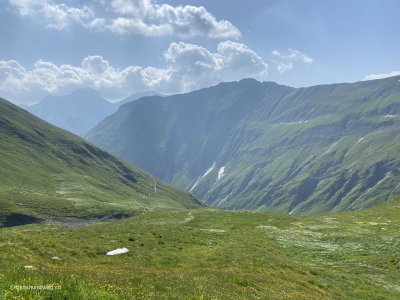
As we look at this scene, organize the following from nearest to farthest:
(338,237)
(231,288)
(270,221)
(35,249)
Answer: (231,288), (35,249), (338,237), (270,221)

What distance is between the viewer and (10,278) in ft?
52.4

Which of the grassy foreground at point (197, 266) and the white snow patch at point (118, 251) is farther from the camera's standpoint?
the white snow patch at point (118, 251)

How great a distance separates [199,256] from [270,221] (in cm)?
5020

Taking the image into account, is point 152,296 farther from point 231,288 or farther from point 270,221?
point 270,221

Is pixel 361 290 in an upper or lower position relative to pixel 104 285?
lower

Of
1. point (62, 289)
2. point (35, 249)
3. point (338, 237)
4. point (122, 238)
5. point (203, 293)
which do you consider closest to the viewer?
point (62, 289)

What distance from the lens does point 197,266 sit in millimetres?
32375

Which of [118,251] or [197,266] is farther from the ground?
[197,266]

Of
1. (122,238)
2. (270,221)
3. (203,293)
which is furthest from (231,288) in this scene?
(270,221)

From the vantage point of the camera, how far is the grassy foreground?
17828mm

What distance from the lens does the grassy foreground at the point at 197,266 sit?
17828mm

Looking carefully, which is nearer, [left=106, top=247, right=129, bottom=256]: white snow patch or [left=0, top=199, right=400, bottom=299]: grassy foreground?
[left=0, top=199, right=400, bottom=299]: grassy foreground

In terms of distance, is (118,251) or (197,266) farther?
(118,251)

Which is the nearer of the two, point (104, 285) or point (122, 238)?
point (104, 285)
